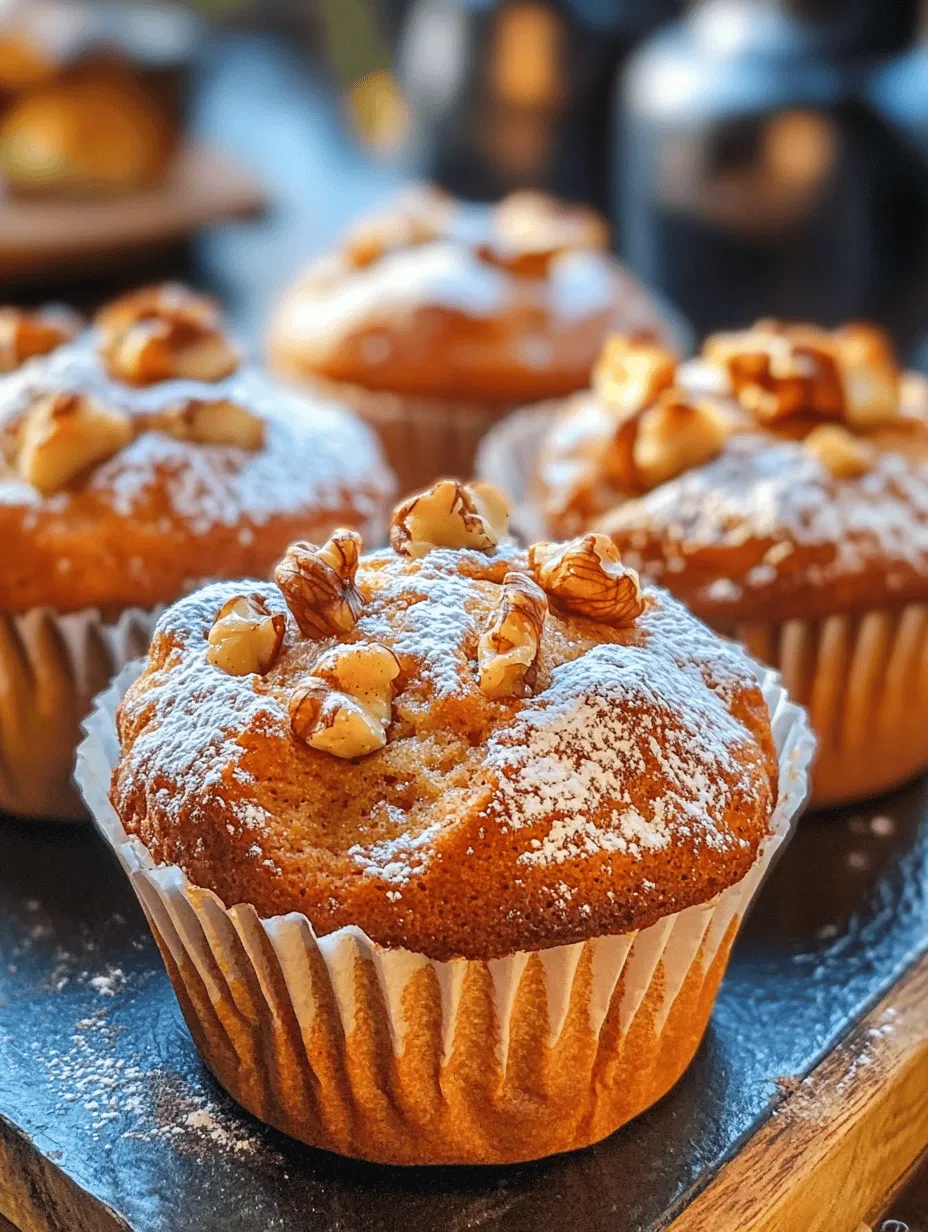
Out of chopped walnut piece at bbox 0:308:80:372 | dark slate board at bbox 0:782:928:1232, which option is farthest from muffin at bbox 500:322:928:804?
chopped walnut piece at bbox 0:308:80:372

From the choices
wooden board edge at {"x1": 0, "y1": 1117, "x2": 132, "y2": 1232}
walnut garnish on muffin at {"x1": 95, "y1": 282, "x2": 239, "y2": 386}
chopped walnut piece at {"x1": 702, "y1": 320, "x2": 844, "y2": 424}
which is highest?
chopped walnut piece at {"x1": 702, "y1": 320, "x2": 844, "y2": 424}

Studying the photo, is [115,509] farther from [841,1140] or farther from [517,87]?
[517,87]

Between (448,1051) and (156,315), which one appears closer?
(448,1051)

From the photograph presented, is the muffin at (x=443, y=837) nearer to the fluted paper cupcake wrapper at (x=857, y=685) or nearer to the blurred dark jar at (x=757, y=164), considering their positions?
the fluted paper cupcake wrapper at (x=857, y=685)

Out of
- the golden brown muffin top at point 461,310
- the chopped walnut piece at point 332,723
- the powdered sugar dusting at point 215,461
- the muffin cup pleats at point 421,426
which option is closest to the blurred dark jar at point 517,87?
the golden brown muffin top at point 461,310

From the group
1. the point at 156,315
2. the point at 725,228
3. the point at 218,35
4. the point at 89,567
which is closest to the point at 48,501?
the point at 89,567

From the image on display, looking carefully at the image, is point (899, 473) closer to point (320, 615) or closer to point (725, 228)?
point (320, 615)

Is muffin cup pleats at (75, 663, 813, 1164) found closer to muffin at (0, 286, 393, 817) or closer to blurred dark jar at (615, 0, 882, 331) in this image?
muffin at (0, 286, 393, 817)
